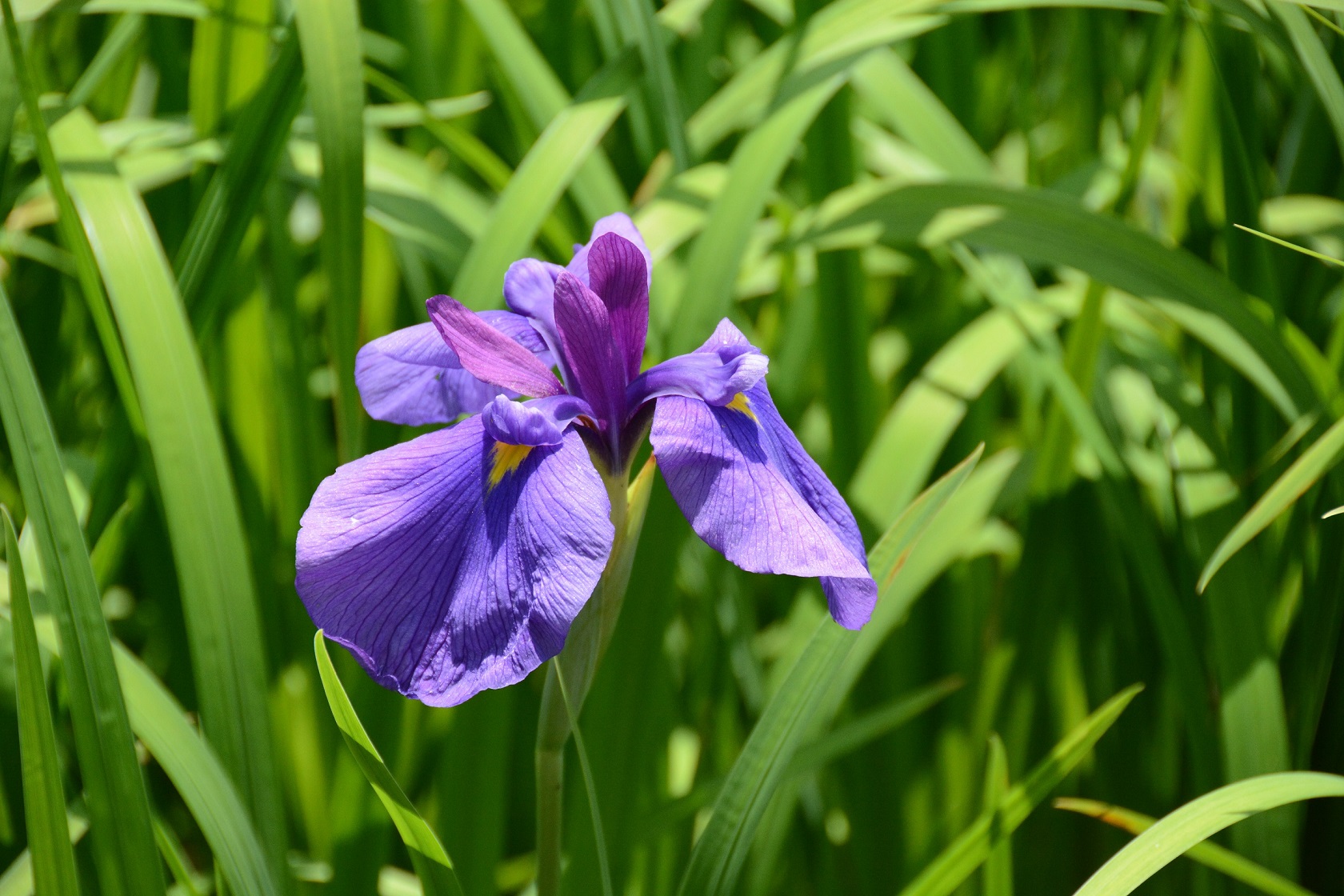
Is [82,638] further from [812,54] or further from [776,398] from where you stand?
[812,54]

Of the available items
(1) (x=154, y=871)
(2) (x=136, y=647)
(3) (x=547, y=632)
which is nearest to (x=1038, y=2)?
(3) (x=547, y=632)

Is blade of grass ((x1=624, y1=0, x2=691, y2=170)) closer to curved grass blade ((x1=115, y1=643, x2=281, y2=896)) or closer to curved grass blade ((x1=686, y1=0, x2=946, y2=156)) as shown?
curved grass blade ((x1=686, y1=0, x2=946, y2=156))

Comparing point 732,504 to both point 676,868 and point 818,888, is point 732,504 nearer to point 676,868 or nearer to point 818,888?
point 676,868

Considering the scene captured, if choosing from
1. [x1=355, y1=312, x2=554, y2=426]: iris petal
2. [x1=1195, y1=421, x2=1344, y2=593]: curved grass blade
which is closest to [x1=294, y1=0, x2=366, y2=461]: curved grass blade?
[x1=355, y1=312, x2=554, y2=426]: iris petal

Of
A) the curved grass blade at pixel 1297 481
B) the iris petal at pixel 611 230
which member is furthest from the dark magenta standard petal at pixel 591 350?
the curved grass blade at pixel 1297 481

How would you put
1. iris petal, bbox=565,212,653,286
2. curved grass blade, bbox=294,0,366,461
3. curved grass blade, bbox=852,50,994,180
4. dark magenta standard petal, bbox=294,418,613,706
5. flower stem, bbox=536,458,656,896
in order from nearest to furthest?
dark magenta standard petal, bbox=294,418,613,706 → flower stem, bbox=536,458,656,896 → iris petal, bbox=565,212,653,286 → curved grass blade, bbox=294,0,366,461 → curved grass blade, bbox=852,50,994,180

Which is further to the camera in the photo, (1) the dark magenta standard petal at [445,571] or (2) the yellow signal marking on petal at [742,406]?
(2) the yellow signal marking on petal at [742,406]

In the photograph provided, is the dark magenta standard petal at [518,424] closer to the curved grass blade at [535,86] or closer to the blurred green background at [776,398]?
the blurred green background at [776,398]
